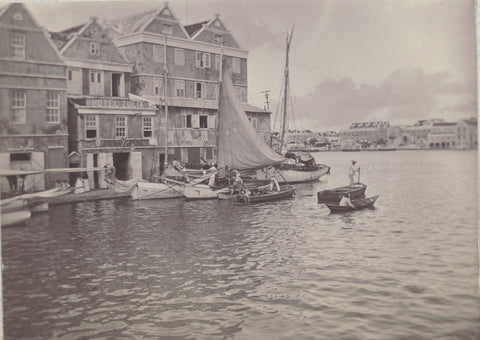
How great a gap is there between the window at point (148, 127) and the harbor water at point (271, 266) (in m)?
0.82

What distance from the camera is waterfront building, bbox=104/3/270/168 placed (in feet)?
17.8

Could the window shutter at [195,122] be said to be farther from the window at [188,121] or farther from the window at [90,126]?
the window at [90,126]

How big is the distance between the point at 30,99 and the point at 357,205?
386 centimetres

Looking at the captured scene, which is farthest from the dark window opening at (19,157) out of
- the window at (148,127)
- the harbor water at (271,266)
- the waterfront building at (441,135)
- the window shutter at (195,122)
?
the waterfront building at (441,135)

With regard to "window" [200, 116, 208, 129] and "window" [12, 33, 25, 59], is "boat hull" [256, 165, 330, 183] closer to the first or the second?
"window" [200, 116, 208, 129]

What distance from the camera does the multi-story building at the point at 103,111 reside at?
5.21 meters

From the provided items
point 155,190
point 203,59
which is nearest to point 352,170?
point 203,59

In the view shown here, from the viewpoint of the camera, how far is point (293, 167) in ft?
21.2

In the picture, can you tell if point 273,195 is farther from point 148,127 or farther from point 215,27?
point 215,27

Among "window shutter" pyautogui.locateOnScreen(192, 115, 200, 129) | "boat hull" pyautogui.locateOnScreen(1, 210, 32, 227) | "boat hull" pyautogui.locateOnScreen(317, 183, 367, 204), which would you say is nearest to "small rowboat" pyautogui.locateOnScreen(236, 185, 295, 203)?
"boat hull" pyautogui.locateOnScreen(317, 183, 367, 204)

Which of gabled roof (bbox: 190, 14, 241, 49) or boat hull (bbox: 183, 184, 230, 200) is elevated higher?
gabled roof (bbox: 190, 14, 241, 49)

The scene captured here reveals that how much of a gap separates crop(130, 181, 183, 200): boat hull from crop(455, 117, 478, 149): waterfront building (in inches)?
129

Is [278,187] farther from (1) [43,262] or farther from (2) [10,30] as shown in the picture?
(2) [10,30]

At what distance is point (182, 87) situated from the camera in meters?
5.88
